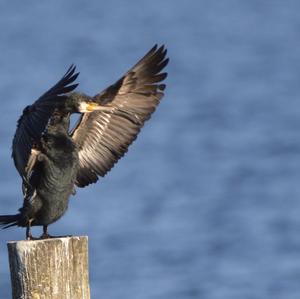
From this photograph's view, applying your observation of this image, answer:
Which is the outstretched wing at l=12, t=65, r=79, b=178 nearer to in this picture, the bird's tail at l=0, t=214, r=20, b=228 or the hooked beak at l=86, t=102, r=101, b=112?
the bird's tail at l=0, t=214, r=20, b=228

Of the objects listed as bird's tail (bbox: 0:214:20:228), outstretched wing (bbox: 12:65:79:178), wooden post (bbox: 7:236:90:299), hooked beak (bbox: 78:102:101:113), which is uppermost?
hooked beak (bbox: 78:102:101:113)

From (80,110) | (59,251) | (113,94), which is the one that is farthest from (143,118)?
(59,251)

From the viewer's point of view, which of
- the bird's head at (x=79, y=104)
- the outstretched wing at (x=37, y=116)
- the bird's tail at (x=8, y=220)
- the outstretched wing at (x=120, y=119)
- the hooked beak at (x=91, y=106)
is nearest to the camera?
the outstretched wing at (x=37, y=116)

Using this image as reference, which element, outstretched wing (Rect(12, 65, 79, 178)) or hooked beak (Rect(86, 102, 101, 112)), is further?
hooked beak (Rect(86, 102, 101, 112))

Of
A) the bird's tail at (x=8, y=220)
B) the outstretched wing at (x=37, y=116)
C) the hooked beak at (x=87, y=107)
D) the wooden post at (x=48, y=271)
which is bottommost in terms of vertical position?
the wooden post at (x=48, y=271)

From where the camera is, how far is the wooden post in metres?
5.23

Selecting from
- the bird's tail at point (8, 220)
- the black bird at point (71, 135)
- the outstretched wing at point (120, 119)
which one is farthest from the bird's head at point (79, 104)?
the bird's tail at point (8, 220)

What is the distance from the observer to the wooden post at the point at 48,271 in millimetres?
5230

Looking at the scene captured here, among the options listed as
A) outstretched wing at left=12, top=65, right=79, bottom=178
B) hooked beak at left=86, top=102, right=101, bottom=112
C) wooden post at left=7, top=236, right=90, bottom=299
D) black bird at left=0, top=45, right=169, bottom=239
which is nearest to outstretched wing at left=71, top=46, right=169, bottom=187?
black bird at left=0, top=45, right=169, bottom=239

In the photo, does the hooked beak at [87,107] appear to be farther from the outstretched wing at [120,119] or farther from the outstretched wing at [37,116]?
the outstretched wing at [37,116]

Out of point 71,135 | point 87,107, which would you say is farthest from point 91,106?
point 71,135

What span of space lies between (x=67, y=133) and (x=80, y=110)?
7.2 inches

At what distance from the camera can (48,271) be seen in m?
5.23

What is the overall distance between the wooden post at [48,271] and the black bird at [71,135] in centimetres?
123
